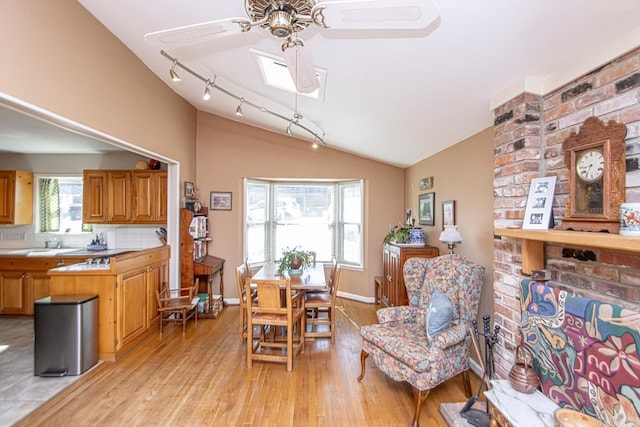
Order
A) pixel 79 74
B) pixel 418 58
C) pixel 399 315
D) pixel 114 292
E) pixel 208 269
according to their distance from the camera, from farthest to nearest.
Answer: pixel 208 269, pixel 114 292, pixel 399 315, pixel 79 74, pixel 418 58

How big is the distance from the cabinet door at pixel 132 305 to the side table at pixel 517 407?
11.1 ft

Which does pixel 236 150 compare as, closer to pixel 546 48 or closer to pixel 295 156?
pixel 295 156

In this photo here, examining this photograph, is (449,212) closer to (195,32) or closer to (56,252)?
(195,32)

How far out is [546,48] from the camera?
163 centimetres

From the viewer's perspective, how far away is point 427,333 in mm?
2334

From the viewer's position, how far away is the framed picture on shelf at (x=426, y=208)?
3.96 metres

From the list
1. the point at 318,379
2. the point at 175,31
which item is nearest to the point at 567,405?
the point at 318,379

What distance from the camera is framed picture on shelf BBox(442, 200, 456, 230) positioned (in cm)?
334

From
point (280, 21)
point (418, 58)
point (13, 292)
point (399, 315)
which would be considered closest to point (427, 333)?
point (399, 315)

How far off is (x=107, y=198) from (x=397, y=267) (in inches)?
163

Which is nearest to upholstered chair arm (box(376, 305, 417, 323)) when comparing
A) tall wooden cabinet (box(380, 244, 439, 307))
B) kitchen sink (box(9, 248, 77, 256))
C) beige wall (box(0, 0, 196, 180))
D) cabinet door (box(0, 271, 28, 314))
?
tall wooden cabinet (box(380, 244, 439, 307))

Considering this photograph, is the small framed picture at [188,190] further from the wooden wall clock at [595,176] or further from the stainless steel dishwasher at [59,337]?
the wooden wall clock at [595,176]

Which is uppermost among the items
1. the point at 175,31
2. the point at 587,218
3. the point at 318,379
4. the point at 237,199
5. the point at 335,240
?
the point at 175,31

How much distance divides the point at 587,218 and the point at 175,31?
87.7 inches
